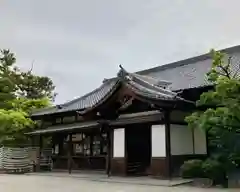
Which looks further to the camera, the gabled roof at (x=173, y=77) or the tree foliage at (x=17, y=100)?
the tree foliage at (x=17, y=100)

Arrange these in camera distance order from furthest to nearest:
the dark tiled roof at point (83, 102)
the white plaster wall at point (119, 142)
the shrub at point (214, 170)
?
the dark tiled roof at point (83, 102) < the white plaster wall at point (119, 142) < the shrub at point (214, 170)

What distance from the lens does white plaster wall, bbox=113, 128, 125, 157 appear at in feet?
Answer: 53.4

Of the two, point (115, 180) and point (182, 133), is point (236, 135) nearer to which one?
point (182, 133)

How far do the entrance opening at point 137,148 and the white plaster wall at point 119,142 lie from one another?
Result: 21 cm

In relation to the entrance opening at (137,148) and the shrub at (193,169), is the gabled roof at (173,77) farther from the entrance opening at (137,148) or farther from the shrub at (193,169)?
the shrub at (193,169)

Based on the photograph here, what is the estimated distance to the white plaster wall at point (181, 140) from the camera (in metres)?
14.6

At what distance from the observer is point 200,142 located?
15.1 m

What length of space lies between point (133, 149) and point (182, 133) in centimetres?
287

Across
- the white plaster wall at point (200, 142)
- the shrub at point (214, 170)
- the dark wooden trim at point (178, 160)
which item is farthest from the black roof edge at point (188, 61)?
the shrub at point (214, 170)

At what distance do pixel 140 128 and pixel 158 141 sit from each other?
9.03ft

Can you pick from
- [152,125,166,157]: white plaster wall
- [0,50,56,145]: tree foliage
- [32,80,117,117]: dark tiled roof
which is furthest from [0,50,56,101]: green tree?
[152,125,166,157]: white plaster wall

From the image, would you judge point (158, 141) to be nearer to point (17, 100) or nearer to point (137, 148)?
point (137, 148)

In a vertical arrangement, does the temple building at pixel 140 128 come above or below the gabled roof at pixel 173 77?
below

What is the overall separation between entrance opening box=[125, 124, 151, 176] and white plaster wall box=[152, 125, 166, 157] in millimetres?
1400
